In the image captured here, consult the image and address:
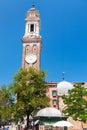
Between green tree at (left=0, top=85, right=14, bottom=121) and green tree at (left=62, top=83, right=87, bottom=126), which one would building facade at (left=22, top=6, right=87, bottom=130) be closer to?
green tree at (left=0, top=85, right=14, bottom=121)

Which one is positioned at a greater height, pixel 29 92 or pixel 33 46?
pixel 33 46

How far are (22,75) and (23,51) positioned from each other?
20.7 m

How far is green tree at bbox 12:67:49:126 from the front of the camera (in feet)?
120

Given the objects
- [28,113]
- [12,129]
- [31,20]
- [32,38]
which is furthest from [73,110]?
[31,20]

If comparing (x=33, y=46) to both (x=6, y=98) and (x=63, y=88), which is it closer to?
(x=63, y=88)

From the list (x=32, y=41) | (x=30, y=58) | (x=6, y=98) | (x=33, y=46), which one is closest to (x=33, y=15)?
(x=32, y=41)

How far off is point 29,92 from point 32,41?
2468cm

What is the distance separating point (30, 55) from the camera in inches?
2276

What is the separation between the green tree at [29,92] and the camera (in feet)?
120

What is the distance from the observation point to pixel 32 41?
59719 mm

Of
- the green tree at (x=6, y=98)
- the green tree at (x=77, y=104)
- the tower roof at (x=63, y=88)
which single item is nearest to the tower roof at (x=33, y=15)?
the tower roof at (x=63, y=88)

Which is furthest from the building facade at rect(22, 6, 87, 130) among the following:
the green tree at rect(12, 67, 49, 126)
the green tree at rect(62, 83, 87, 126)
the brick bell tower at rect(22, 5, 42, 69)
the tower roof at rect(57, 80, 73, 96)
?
the green tree at rect(62, 83, 87, 126)

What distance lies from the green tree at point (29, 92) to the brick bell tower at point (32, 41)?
1822cm

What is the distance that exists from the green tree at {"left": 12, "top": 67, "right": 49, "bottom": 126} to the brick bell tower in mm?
18217
